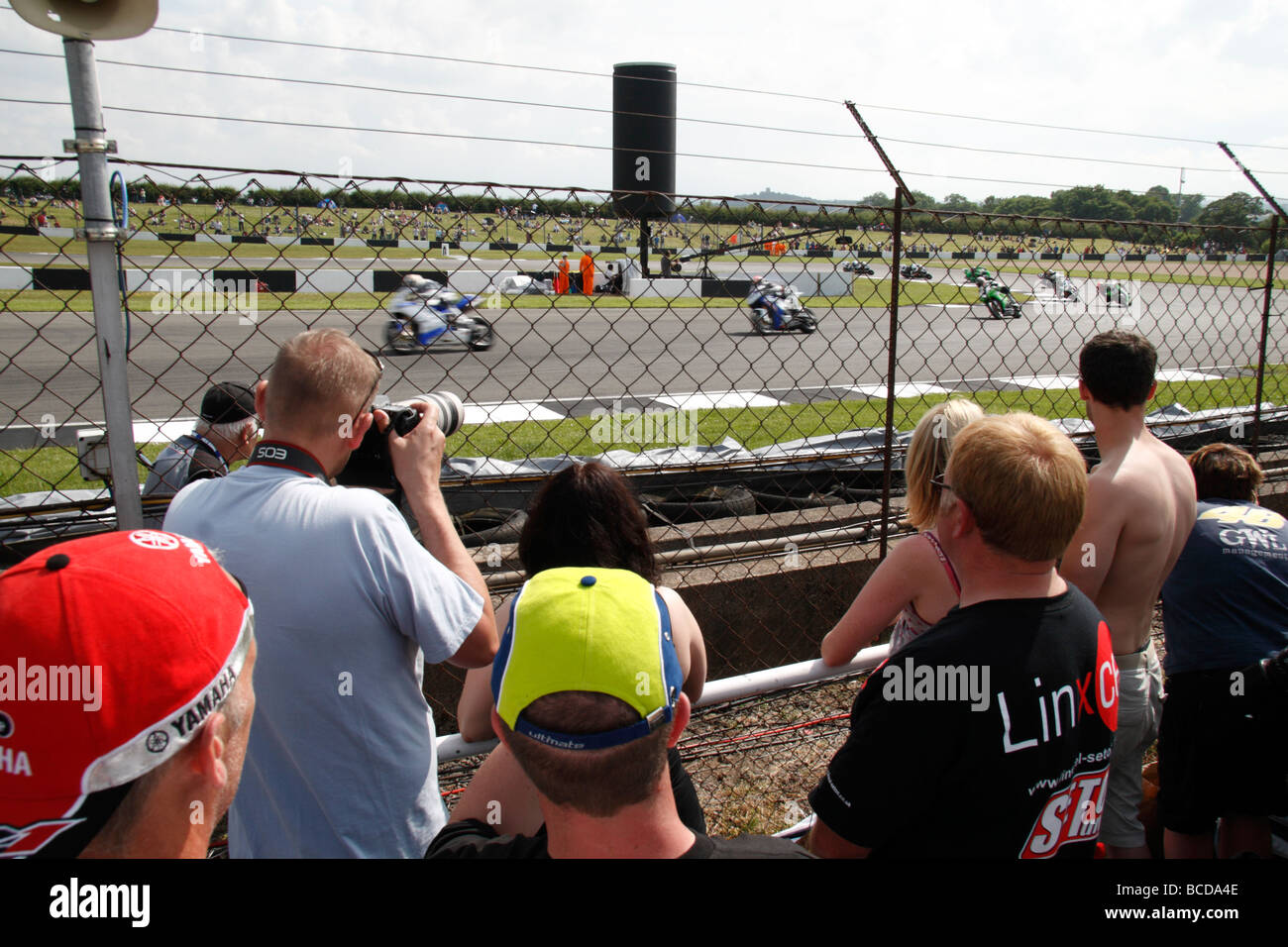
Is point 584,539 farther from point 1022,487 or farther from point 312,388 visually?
point 1022,487

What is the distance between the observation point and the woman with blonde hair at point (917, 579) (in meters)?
1.90

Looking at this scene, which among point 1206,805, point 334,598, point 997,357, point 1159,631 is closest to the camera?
point 334,598

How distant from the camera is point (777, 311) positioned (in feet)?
46.5

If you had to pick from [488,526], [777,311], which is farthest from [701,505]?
[777,311]

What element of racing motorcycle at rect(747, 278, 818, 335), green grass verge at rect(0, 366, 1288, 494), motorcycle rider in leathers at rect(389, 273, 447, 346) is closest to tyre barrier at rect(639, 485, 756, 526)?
green grass verge at rect(0, 366, 1288, 494)

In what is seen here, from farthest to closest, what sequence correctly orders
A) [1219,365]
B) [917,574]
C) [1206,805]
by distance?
[1219,365], [1206,805], [917,574]

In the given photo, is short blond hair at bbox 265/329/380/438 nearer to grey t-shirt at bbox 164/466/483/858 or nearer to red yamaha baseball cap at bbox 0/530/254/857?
grey t-shirt at bbox 164/466/483/858

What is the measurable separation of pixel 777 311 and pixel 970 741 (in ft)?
43.8

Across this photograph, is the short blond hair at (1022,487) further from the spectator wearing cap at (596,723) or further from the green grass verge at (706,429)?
the green grass verge at (706,429)

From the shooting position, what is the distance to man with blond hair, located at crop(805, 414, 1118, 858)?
1344 millimetres
